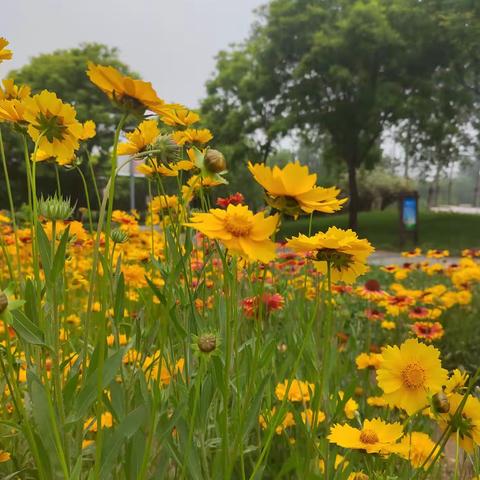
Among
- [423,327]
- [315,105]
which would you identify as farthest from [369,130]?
[423,327]

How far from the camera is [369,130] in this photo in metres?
10.2

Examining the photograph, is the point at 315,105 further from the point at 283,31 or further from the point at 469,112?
the point at 469,112

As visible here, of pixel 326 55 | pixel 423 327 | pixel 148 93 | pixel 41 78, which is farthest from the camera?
pixel 41 78

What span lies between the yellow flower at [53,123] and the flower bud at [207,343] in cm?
24

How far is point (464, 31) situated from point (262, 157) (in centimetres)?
469

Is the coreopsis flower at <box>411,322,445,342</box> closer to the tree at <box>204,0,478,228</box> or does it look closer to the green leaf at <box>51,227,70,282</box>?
the green leaf at <box>51,227,70,282</box>

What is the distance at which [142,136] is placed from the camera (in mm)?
674

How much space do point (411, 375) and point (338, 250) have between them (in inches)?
7.3

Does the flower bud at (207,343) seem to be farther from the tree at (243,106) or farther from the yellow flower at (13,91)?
the tree at (243,106)

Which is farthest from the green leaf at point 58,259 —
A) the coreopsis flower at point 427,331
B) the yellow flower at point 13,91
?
the coreopsis flower at point 427,331

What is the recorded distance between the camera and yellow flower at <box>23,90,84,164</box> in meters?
0.51

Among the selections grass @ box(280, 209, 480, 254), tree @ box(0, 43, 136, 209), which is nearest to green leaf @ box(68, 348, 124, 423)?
grass @ box(280, 209, 480, 254)

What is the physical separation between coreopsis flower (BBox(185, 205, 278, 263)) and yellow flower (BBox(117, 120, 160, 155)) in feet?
0.73


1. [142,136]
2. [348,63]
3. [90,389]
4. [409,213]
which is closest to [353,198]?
[409,213]
